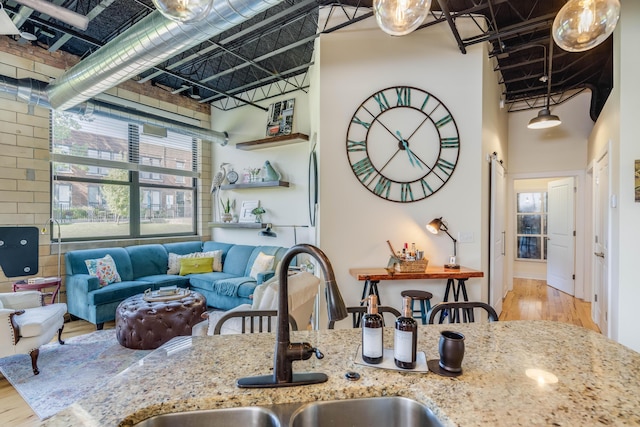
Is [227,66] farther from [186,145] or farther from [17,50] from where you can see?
[17,50]

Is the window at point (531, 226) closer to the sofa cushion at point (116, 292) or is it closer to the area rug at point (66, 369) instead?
the sofa cushion at point (116, 292)

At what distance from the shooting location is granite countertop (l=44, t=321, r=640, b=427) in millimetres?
853

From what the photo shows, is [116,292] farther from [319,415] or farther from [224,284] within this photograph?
[319,415]

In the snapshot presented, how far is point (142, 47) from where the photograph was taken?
2.97m

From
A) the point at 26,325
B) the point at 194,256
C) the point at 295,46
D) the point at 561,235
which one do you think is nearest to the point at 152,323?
the point at 26,325

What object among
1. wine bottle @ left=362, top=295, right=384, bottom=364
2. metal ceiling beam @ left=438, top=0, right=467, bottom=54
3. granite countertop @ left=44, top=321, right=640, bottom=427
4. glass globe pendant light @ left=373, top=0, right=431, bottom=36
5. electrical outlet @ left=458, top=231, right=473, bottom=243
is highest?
metal ceiling beam @ left=438, top=0, right=467, bottom=54

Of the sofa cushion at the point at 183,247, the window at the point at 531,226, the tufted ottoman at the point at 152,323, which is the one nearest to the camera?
the tufted ottoman at the point at 152,323

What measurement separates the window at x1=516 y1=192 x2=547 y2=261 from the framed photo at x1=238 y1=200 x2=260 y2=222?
18.5 ft

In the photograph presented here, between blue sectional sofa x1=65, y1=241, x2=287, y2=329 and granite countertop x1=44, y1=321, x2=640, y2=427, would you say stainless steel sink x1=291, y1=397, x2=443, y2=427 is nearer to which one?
granite countertop x1=44, y1=321, x2=640, y2=427

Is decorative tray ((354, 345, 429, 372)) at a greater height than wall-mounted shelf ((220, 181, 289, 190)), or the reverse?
wall-mounted shelf ((220, 181, 289, 190))

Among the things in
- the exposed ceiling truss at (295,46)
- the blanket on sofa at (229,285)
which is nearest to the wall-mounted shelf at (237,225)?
the blanket on sofa at (229,285)

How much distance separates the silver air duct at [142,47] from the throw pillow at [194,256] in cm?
250

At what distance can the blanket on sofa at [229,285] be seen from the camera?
4.39 meters

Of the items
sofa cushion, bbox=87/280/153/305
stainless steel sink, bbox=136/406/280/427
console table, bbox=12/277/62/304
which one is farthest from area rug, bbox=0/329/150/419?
stainless steel sink, bbox=136/406/280/427
